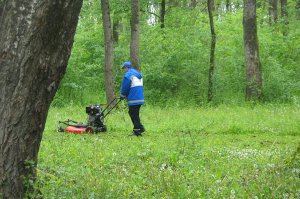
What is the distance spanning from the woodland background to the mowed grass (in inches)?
226

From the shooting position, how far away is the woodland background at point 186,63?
78.0ft

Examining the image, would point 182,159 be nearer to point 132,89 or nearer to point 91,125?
point 132,89

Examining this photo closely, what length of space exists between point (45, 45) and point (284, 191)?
292 cm

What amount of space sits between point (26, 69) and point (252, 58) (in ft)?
58.0

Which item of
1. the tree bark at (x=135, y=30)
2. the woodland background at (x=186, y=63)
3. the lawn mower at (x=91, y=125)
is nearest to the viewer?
the lawn mower at (x=91, y=125)

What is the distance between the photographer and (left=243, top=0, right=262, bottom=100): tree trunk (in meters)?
21.4

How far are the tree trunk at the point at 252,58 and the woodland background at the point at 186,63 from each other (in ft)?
2.68

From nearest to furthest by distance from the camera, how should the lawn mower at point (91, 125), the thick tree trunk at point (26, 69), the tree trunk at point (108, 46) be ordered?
the thick tree trunk at point (26, 69) → the lawn mower at point (91, 125) → the tree trunk at point (108, 46)

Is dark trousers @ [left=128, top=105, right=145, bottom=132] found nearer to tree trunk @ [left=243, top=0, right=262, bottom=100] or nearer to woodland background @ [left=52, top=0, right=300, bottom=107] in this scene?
tree trunk @ [left=243, top=0, right=262, bottom=100]

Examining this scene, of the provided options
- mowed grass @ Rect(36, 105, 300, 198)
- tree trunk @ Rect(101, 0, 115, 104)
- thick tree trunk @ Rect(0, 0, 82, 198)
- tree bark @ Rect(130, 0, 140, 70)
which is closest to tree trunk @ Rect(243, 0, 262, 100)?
mowed grass @ Rect(36, 105, 300, 198)

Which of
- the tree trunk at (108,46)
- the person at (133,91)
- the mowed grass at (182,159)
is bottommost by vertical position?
the mowed grass at (182,159)

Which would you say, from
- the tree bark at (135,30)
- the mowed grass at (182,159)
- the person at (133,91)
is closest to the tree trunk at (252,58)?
the mowed grass at (182,159)

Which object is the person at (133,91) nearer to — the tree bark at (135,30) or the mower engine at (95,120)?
the mower engine at (95,120)

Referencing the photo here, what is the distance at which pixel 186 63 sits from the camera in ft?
79.8
